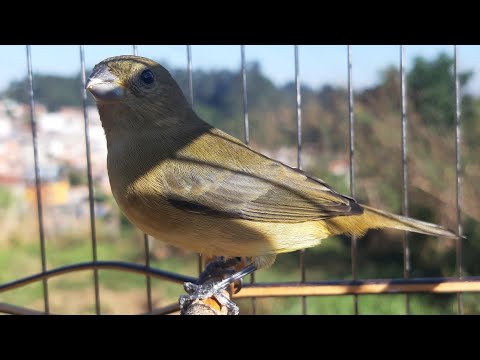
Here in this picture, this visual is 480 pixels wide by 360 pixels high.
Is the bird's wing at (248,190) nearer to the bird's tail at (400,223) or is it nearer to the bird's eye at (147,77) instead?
the bird's tail at (400,223)

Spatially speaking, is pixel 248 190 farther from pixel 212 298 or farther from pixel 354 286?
pixel 354 286

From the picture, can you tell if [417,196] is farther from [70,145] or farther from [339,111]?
[70,145]

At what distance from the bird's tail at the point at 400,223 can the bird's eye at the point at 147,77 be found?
2.89 feet

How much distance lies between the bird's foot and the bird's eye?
0.66m

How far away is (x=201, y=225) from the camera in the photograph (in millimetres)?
1656

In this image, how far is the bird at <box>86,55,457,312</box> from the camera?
5.40 feet

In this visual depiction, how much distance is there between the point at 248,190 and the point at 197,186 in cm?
18

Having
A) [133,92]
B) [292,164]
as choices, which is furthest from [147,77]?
[292,164]

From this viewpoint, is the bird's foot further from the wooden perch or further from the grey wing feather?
the grey wing feather

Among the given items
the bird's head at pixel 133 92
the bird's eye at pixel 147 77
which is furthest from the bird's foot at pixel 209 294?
the bird's eye at pixel 147 77

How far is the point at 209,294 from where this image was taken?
167 centimetres

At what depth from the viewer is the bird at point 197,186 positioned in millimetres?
1645

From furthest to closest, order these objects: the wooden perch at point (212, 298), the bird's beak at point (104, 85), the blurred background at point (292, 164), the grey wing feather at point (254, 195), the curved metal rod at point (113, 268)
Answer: the blurred background at point (292, 164) → the curved metal rod at point (113, 268) → the grey wing feather at point (254, 195) → the bird's beak at point (104, 85) → the wooden perch at point (212, 298)

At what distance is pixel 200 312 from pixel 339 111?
458cm
